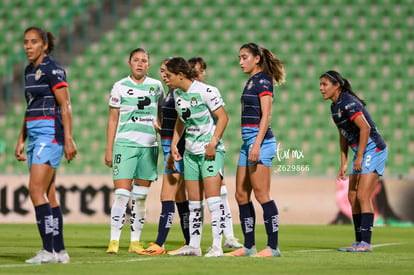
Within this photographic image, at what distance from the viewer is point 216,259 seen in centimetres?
830

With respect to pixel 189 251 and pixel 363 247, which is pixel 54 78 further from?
pixel 363 247

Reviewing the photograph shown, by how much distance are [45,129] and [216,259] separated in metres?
2.02

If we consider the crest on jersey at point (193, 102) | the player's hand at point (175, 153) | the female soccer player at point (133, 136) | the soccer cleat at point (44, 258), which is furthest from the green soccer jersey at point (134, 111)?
the soccer cleat at point (44, 258)

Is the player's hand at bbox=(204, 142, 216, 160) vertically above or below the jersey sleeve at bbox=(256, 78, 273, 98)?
below

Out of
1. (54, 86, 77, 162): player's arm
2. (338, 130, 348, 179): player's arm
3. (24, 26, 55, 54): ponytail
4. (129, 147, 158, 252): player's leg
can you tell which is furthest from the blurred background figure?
(54, 86, 77, 162): player's arm

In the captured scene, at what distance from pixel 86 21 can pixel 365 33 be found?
678 centimetres

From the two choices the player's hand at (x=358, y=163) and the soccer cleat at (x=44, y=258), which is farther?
the player's hand at (x=358, y=163)

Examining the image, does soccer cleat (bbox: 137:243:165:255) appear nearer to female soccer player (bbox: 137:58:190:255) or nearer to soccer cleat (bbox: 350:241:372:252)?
female soccer player (bbox: 137:58:190:255)

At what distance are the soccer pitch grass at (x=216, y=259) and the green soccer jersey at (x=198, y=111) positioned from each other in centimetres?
112

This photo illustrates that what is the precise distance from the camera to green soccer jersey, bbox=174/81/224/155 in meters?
8.73

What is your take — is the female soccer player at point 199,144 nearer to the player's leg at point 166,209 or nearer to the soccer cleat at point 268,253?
the soccer cleat at point 268,253

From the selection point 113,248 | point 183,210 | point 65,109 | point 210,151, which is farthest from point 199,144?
point 65,109

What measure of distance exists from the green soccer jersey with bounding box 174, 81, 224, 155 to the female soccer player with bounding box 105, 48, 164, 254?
893 millimetres

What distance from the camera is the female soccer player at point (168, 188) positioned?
938 centimetres
